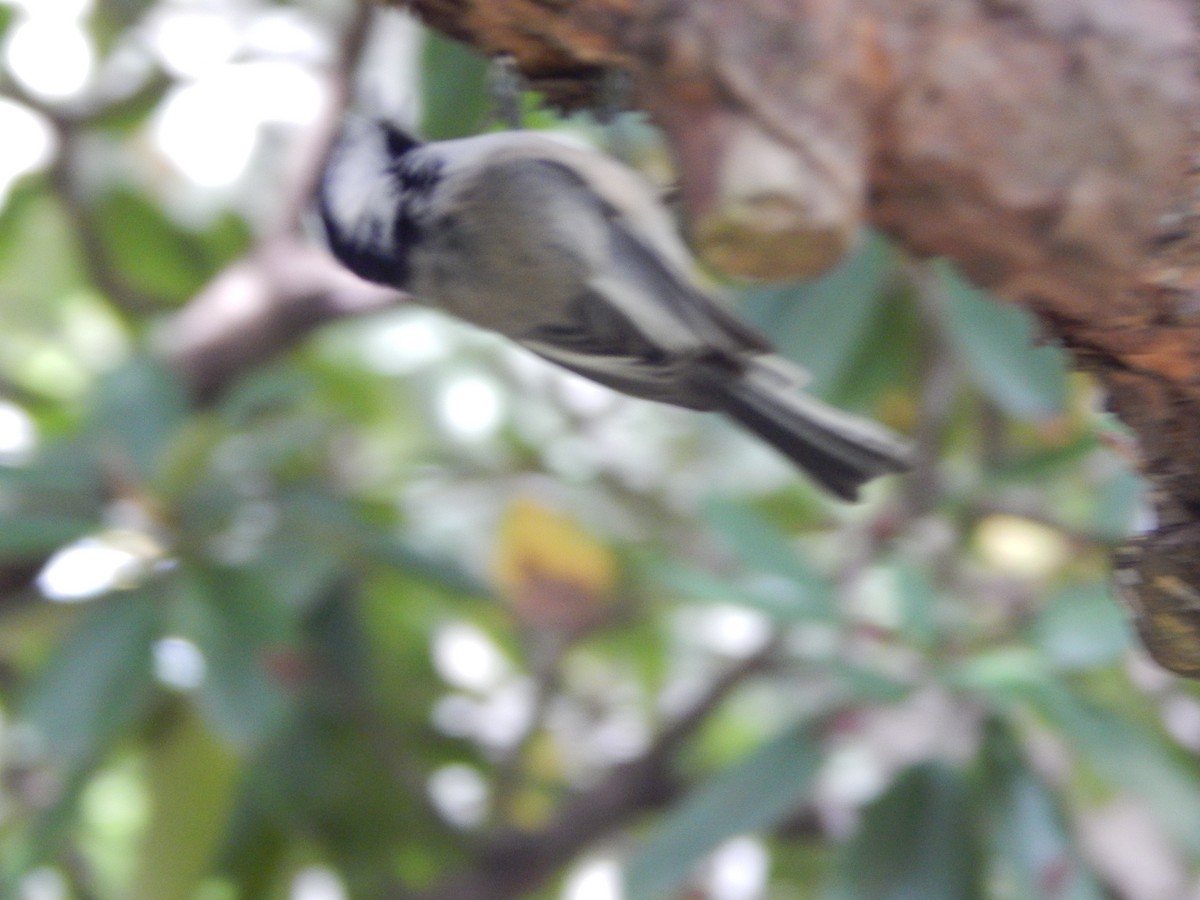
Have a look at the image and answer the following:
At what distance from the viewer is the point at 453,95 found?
1463mm

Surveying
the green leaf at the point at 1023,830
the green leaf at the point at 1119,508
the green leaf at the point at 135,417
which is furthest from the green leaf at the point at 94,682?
the green leaf at the point at 1119,508

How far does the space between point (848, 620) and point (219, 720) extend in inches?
27.0

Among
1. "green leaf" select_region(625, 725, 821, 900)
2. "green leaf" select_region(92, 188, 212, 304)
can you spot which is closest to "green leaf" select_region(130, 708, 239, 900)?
"green leaf" select_region(625, 725, 821, 900)

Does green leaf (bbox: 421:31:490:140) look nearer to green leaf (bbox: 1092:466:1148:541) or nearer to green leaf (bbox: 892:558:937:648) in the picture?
green leaf (bbox: 892:558:937:648)

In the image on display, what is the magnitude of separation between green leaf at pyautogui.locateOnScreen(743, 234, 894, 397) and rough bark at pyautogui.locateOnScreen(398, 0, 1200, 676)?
74 cm

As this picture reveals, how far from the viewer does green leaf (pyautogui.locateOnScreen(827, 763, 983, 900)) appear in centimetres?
150

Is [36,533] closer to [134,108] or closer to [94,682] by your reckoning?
[94,682]

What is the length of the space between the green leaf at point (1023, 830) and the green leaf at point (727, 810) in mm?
186

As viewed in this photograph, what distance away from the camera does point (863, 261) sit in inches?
64.6

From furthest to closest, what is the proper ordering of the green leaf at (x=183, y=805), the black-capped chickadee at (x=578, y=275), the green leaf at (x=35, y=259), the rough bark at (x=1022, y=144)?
1. the green leaf at (x=35, y=259)
2. the green leaf at (x=183, y=805)
3. the black-capped chickadee at (x=578, y=275)
4. the rough bark at (x=1022, y=144)

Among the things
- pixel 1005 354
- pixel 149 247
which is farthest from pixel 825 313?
pixel 149 247

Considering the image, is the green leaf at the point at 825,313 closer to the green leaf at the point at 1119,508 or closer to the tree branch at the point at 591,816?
the green leaf at the point at 1119,508

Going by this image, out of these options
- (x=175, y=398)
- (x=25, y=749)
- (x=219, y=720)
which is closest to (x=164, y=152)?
(x=175, y=398)

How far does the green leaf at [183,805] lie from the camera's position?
5.66ft
